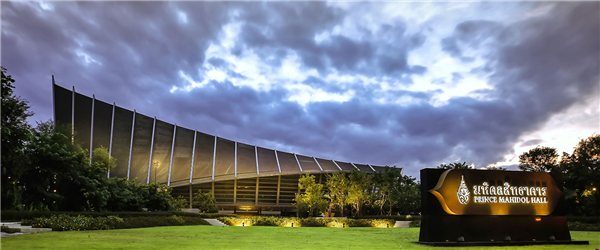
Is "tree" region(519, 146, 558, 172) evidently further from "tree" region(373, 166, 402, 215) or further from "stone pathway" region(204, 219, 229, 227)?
"stone pathway" region(204, 219, 229, 227)

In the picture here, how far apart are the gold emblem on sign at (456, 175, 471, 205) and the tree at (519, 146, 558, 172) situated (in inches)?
2163

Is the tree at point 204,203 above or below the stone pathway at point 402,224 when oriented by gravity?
above

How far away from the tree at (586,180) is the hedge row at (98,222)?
37.9 m

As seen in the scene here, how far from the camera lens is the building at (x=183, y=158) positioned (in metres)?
54.9

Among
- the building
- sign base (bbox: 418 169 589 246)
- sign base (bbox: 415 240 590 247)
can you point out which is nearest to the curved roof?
the building

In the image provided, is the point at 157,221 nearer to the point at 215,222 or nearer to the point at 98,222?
the point at 98,222

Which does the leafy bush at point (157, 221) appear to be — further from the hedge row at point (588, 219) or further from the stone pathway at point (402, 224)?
the hedge row at point (588, 219)

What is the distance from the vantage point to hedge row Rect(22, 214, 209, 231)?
810 inches

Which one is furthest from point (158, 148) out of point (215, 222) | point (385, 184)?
point (385, 184)

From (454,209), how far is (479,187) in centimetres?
162

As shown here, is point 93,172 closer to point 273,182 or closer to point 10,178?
point 10,178

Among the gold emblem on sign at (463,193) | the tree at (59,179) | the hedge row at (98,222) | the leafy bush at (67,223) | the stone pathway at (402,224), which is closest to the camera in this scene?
the gold emblem on sign at (463,193)

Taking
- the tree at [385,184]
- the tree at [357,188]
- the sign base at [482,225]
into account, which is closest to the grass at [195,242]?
the sign base at [482,225]

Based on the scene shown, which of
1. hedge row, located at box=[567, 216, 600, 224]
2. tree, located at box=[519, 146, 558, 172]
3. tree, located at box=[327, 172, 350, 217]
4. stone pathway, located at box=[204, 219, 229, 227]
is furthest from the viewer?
tree, located at box=[519, 146, 558, 172]
